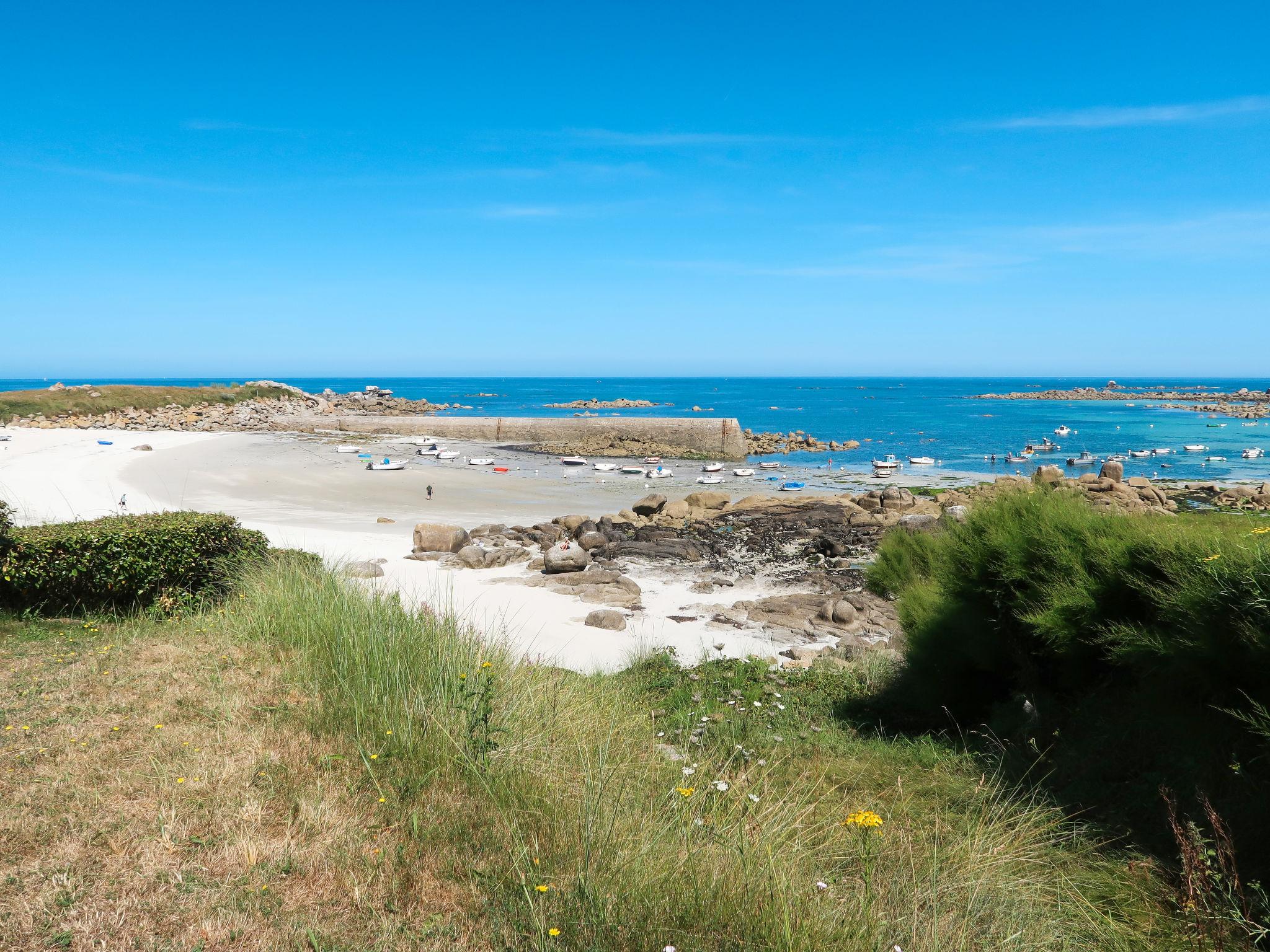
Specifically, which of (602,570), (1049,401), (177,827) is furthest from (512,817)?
(1049,401)

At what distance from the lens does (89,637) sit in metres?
7.91

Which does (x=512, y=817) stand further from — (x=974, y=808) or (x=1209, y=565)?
(x=1209, y=565)

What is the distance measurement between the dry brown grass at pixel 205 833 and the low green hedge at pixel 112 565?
134 inches

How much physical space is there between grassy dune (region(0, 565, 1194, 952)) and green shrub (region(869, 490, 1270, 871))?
0.65 m

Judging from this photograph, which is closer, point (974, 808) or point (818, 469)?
point (974, 808)

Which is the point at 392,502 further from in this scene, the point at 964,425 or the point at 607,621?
Result: the point at 964,425

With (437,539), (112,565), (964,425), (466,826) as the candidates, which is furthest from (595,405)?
(466,826)

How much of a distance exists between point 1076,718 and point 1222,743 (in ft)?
3.97

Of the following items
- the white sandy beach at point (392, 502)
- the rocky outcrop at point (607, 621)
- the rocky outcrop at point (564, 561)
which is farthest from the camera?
the rocky outcrop at point (564, 561)

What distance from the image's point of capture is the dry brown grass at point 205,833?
336 centimetres

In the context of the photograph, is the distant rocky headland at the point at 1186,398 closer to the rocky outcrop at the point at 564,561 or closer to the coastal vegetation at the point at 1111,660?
the rocky outcrop at the point at 564,561

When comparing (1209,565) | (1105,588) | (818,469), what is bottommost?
(818,469)

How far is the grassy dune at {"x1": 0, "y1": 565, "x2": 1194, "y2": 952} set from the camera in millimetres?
3371

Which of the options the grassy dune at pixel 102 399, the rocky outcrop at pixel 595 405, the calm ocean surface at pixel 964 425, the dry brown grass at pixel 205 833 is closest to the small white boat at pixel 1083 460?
the calm ocean surface at pixel 964 425
